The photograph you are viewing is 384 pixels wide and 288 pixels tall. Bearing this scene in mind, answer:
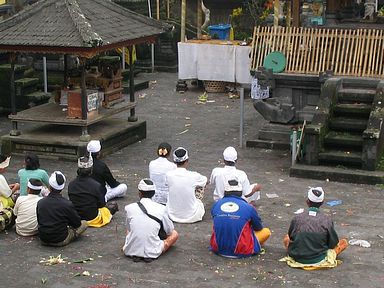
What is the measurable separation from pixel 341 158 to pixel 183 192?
4.27 metres

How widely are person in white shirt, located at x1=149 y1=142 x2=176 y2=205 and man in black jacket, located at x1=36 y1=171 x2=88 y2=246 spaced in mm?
1884

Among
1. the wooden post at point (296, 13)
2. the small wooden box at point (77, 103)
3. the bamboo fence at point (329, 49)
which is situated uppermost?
the wooden post at point (296, 13)

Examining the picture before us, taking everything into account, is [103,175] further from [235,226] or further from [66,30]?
[66,30]

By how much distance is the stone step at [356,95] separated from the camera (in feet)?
52.0

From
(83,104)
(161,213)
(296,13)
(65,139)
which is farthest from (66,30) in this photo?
(161,213)

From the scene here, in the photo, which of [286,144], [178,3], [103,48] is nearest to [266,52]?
[286,144]

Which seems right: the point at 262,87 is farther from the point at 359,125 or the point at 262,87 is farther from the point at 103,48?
the point at 103,48

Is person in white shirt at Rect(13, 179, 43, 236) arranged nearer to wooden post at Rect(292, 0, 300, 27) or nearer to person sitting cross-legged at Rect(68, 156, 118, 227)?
person sitting cross-legged at Rect(68, 156, 118, 227)

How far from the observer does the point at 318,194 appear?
32.6 ft

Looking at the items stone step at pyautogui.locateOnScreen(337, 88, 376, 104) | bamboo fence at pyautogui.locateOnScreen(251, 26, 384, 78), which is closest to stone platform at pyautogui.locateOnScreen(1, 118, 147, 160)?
bamboo fence at pyautogui.locateOnScreen(251, 26, 384, 78)

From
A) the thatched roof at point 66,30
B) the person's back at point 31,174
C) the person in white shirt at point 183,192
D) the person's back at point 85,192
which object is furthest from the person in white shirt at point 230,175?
the thatched roof at point 66,30

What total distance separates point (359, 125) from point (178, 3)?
19557mm

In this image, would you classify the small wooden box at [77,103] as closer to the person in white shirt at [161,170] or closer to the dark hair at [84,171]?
the person in white shirt at [161,170]

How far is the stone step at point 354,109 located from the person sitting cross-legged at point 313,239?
19.5ft
